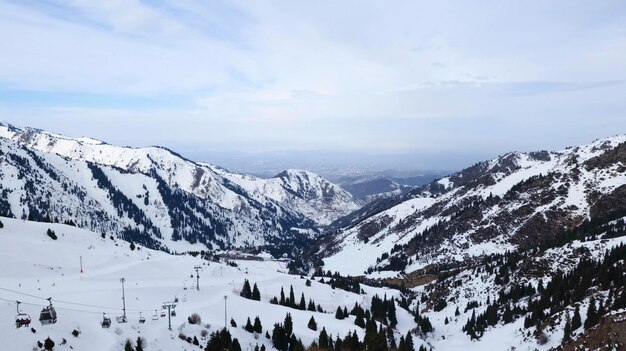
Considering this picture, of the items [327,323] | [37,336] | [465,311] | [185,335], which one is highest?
[37,336]

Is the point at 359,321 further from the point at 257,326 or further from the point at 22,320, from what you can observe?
the point at 22,320

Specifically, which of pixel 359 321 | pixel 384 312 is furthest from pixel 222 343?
pixel 384 312

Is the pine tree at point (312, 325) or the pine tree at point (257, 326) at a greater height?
the pine tree at point (257, 326)

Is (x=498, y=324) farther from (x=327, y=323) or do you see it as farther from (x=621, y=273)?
(x=327, y=323)

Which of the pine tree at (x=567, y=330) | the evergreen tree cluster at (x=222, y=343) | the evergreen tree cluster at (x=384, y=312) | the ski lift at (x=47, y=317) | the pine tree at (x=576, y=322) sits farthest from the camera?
the evergreen tree cluster at (x=384, y=312)

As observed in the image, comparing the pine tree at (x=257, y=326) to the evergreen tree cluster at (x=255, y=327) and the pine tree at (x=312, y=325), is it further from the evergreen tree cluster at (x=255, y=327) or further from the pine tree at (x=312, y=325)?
the pine tree at (x=312, y=325)

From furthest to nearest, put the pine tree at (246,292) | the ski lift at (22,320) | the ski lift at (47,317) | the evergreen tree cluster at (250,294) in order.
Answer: the pine tree at (246,292) < the evergreen tree cluster at (250,294) < the ski lift at (47,317) < the ski lift at (22,320)

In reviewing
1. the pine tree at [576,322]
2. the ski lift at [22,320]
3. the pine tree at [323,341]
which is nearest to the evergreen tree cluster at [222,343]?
the pine tree at [323,341]

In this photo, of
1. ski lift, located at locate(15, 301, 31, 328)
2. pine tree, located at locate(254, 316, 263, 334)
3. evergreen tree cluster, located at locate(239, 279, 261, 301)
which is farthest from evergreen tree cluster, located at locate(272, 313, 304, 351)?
ski lift, located at locate(15, 301, 31, 328)

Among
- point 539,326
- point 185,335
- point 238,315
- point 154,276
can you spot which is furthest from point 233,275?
point 539,326
